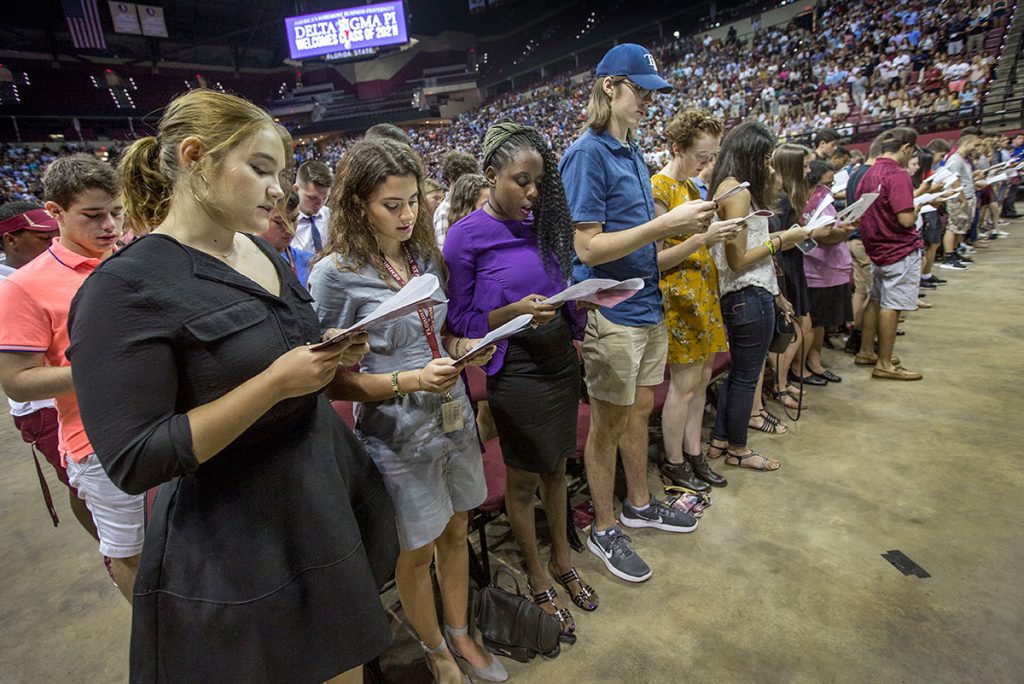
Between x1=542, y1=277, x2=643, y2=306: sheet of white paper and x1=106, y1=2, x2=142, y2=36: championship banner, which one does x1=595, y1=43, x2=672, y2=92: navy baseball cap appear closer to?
x1=542, y1=277, x2=643, y2=306: sheet of white paper

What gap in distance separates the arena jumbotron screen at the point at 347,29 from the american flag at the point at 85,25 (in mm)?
10706

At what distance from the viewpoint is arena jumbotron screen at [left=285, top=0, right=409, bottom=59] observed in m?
27.8

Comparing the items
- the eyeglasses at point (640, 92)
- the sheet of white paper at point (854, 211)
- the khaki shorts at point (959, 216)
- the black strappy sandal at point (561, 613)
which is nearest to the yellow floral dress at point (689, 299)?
the eyeglasses at point (640, 92)

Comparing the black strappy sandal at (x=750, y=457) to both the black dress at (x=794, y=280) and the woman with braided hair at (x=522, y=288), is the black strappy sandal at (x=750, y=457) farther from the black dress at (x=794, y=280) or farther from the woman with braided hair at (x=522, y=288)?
the woman with braided hair at (x=522, y=288)

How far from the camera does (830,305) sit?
150 inches

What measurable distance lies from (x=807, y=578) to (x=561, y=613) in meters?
1.04

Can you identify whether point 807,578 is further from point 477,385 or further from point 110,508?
point 110,508

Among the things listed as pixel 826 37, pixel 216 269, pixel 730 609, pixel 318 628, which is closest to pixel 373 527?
pixel 318 628

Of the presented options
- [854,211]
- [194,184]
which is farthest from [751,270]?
[194,184]

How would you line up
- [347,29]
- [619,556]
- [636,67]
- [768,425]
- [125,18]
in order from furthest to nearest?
[347,29] < [125,18] < [768,425] < [619,556] < [636,67]

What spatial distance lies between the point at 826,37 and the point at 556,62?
1723cm

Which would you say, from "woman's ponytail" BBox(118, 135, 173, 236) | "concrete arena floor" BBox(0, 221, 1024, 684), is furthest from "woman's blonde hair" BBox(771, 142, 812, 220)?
"woman's ponytail" BBox(118, 135, 173, 236)

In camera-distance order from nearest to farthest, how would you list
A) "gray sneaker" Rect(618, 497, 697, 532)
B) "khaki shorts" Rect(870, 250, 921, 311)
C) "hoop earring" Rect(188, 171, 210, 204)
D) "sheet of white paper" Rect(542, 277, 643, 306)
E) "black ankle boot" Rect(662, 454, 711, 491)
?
"hoop earring" Rect(188, 171, 210, 204) < "sheet of white paper" Rect(542, 277, 643, 306) < "gray sneaker" Rect(618, 497, 697, 532) < "black ankle boot" Rect(662, 454, 711, 491) < "khaki shorts" Rect(870, 250, 921, 311)

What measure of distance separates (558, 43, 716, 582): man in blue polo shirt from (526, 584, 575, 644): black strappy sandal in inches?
13.8
